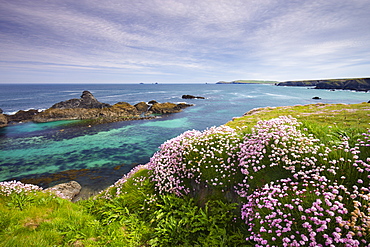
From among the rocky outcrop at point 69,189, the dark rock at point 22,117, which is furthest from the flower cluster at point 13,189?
the dark rock at point 22,117

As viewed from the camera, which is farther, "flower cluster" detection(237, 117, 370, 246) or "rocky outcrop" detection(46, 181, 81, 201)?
"rocky outcrop" detection(46, 181, 81, 201)

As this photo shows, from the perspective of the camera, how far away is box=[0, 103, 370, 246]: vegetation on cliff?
14.3 ft

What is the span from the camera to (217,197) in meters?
6.67

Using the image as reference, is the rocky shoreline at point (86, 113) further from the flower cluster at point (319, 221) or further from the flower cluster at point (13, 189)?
the flower cluster at point (319, 221)

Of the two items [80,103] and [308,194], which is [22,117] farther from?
[308,194]

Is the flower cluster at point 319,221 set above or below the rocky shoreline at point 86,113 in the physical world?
above

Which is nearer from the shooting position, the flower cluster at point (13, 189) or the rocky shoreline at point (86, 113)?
the flower cluster at point (13, 189)

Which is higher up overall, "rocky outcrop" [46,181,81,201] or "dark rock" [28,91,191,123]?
"dark rock" [28,91,191,123]

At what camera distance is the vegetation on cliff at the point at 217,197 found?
4355 mm

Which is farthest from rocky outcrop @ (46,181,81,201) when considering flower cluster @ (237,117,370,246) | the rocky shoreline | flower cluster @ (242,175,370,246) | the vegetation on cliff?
the rocky shoreline

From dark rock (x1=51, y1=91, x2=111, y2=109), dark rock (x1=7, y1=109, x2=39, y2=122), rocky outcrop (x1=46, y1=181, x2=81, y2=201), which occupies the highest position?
dark rock (x1=51, y1=91, x2=111, y2=109)

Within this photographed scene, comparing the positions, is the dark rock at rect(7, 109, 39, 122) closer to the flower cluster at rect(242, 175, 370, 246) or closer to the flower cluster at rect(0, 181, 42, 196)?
A: the flower cluster at rect(0, 181, 42, 196)

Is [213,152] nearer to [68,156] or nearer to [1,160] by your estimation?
[68,156]

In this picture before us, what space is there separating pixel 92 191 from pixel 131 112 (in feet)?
138
